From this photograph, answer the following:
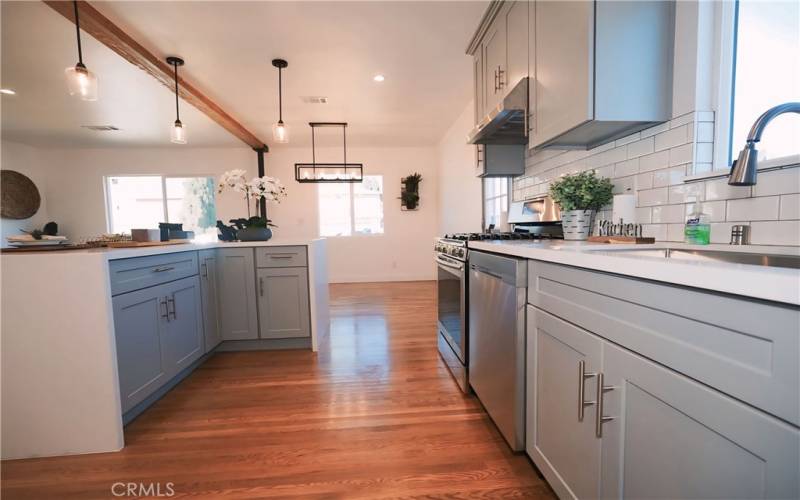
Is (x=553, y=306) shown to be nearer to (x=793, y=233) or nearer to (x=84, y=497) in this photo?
(x=793, y=233)

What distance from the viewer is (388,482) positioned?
3.97 ft

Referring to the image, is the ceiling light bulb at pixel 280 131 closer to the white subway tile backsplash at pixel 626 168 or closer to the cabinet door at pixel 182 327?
the cabinet door at pixel 182 327

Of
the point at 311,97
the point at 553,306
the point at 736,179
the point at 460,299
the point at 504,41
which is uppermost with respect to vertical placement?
the point at 311,97

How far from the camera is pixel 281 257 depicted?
8.33 ft

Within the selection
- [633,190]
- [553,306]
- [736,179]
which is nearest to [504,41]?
[633,190]

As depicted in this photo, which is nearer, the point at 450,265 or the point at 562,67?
the point at 562,67

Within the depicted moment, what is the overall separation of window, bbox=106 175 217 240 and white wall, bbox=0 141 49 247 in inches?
37.0

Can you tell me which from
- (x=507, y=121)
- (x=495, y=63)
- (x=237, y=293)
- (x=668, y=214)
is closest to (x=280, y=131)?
(x=237, y=293)

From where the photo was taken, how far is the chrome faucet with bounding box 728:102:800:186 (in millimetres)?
739

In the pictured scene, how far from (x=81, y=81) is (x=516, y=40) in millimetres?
2674

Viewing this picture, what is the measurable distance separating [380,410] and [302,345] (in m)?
1.21

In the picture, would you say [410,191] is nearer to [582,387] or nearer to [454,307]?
[454,307]

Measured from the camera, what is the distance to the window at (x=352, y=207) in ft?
19.3

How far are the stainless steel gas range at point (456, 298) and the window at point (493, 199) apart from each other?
113cm
